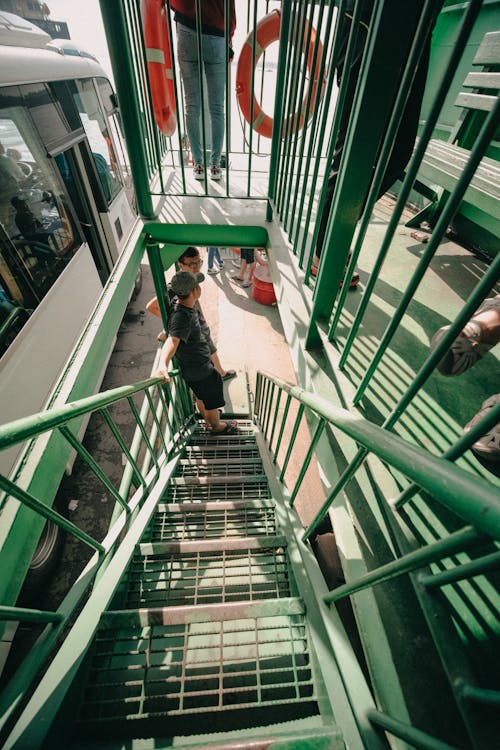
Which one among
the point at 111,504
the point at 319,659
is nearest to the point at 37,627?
the point at 111,504

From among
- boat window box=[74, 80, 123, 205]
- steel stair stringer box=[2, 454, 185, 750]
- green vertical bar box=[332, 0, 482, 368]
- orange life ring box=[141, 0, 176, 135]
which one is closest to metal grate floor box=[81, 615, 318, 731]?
steel stair stringer box=[2, 454, 185, 750]

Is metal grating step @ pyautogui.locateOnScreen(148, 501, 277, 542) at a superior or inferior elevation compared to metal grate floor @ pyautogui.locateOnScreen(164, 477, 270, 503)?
superior

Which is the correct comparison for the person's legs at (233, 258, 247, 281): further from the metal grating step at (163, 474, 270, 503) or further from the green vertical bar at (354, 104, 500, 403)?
the green vertical bar at (354, 104, 500, 403)

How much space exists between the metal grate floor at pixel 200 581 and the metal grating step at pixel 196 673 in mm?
214

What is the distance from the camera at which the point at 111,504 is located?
4.21 m

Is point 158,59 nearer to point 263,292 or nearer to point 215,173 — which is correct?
point 215,173

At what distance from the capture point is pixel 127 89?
2.48m

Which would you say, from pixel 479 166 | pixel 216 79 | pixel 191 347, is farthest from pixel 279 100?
pixel 191 347

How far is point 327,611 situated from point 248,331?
6474mm

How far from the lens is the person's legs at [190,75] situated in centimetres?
317

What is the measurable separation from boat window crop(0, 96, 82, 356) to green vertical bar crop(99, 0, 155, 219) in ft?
4.09

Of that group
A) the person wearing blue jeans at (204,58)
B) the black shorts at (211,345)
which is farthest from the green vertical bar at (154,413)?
the person wearing blue jeans at (204,58)

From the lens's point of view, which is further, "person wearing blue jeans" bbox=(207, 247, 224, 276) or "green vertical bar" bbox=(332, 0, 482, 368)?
"person wearing blue jeans" bbox=(207, 247, 224, 276)

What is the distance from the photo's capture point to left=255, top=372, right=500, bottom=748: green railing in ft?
2.02
